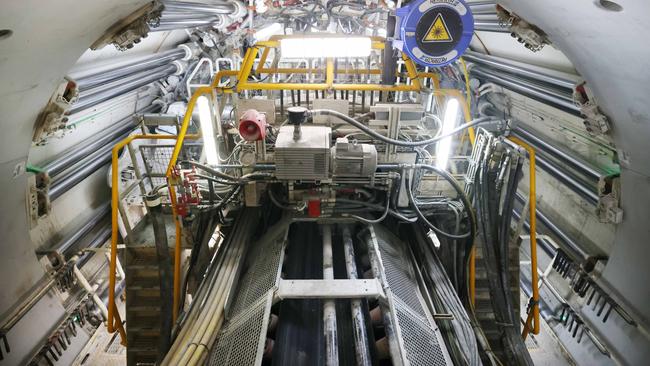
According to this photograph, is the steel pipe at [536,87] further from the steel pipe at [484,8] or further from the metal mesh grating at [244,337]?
the metal mesh grating at [244,337]

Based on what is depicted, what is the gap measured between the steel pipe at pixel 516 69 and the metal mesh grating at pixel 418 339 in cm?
329

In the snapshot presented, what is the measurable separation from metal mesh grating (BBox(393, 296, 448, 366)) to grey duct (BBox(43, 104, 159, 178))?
13.5 feet

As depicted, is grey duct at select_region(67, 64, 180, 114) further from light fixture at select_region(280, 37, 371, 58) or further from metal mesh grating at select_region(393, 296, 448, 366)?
metal mesh grating at select_region(393, 296, 448, 366)

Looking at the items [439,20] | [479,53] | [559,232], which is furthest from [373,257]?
[479,53]

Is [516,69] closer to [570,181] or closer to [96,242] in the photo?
[570,181]

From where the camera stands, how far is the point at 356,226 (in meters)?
3.80

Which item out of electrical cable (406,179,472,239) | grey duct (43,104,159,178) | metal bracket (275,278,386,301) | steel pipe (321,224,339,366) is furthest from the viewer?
grey duct (43,104,159,178)

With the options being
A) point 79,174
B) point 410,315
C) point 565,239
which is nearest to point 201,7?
point 79,174

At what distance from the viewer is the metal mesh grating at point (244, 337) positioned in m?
2.17

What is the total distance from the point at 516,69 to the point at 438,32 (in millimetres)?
2998

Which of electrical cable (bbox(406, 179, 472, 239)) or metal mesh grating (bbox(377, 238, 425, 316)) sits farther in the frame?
electrical cable (bbox(406, 179, 472, 239))

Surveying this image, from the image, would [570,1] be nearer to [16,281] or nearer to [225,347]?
[225,347]

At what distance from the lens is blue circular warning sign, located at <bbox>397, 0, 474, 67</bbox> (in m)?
2.91

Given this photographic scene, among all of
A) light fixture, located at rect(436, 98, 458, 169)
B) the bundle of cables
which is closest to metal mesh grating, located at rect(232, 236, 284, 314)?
light fixture, located at rect(436, 98, 458, 169)
